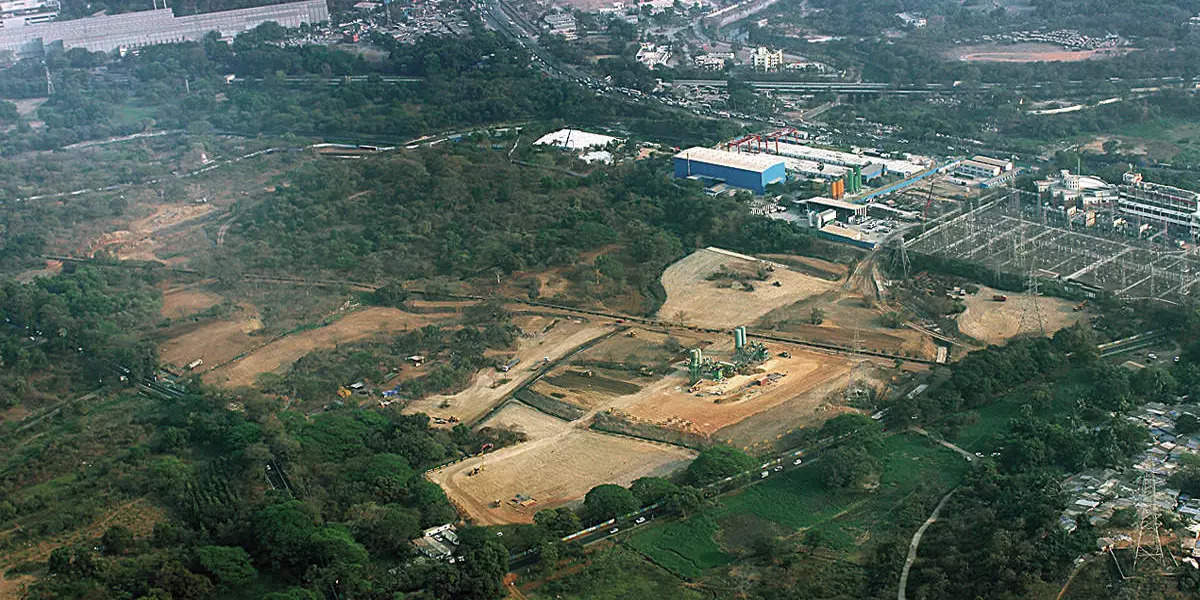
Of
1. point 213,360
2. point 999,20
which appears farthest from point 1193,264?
point 999,20

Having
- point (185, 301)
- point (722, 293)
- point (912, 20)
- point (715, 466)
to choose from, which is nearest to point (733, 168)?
point (722, 293)

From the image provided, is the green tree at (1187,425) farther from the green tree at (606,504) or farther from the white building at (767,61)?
the white building at (767,61)

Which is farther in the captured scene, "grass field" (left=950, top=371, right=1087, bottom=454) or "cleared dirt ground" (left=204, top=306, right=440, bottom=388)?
"cleared dirt ground" (left=204, top=306, right=440, bottom=388)

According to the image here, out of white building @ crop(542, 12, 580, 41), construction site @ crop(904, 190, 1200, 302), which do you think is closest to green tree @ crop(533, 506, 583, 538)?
construction site @ crop(904, 190, 1200, 302)

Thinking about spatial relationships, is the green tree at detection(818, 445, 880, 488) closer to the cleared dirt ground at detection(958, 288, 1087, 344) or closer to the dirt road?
the dirt road

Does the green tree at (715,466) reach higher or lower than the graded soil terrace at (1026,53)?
lower

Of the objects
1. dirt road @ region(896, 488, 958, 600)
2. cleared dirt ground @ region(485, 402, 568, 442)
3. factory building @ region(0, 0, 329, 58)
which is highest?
factory building @ region(0, 0, 329, 58)

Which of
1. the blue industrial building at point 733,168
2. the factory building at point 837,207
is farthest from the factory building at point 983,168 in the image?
the blue industrial building at point 733,168
